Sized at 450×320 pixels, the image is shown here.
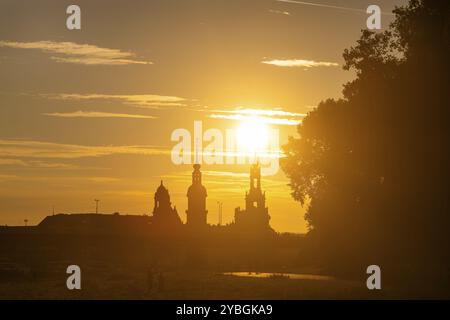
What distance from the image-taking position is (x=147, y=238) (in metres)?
95.3

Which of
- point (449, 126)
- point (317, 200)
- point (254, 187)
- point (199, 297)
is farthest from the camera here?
point (254, 187)

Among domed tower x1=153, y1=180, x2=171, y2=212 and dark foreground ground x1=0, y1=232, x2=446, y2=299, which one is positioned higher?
domed tower x1=153, y1=180, x2=171, y2=212

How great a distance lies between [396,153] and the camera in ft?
123

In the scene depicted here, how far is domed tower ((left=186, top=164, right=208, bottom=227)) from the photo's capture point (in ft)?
452

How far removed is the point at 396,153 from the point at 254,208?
11652cm

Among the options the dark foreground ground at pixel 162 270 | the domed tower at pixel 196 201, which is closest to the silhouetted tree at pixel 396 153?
the dark foreground ground at pixel 162 270

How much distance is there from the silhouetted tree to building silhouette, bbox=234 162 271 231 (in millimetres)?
105935

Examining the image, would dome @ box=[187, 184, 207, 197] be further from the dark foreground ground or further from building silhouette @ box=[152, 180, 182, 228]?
the dark foreground ground

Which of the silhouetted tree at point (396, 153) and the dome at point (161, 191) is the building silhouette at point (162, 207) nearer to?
the dome at point (161, 191)

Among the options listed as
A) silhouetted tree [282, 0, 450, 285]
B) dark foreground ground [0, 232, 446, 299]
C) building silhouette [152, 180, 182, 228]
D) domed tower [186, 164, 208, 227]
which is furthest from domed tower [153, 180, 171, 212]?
silhouetted tree [282, 0, 450, 285]

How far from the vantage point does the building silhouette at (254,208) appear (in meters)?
152
